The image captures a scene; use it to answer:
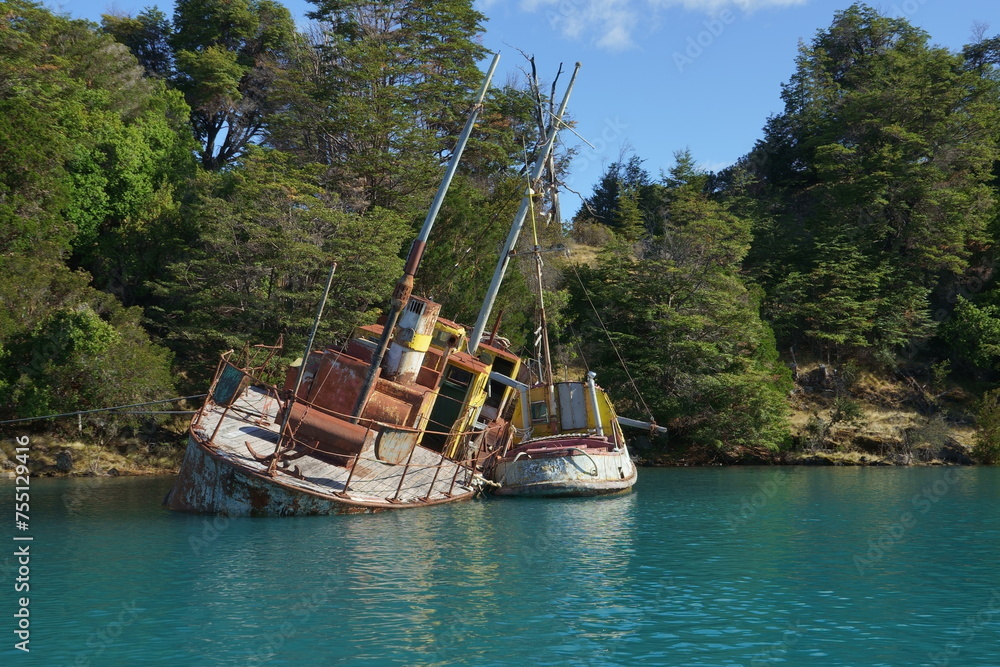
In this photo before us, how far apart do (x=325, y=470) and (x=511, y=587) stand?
805 centimetres

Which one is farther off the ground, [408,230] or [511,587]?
[408,230]

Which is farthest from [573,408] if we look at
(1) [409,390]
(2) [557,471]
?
(1) [409,390]

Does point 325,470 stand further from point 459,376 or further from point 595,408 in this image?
point 595,408

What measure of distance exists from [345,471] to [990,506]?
17269 millimetres

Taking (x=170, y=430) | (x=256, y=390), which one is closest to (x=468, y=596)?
(x=256, y=390)

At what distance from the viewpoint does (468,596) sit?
41.0ft

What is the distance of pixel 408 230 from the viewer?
3703 centimetres

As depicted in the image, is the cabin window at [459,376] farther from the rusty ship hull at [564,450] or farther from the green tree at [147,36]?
the green tree at [147,36]

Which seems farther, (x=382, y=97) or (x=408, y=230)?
(x=382, y=97)

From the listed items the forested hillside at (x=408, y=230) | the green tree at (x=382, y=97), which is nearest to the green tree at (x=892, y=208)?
the forested hillside at (x=408, y=230)

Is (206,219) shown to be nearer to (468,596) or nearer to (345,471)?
(345,471)

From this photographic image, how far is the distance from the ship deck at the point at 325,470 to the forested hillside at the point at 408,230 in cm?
997

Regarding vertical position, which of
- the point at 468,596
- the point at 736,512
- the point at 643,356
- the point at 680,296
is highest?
the point at 680,296

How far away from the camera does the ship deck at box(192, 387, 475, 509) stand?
18.2 m
